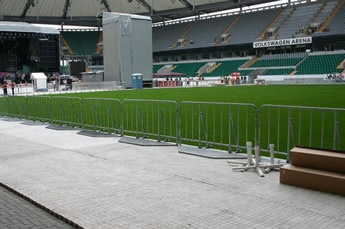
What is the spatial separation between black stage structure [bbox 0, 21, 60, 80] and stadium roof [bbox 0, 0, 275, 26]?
1363 cm

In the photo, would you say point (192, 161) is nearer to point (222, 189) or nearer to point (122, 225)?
point (222, 189)

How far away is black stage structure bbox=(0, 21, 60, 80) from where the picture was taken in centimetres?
5704

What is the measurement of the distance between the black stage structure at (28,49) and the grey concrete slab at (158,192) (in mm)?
51198

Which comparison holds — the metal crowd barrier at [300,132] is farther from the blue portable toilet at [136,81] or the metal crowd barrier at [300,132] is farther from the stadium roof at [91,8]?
the stadium roof at [91,8]

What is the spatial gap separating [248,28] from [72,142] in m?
61.1

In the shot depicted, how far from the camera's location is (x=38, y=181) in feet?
23.8

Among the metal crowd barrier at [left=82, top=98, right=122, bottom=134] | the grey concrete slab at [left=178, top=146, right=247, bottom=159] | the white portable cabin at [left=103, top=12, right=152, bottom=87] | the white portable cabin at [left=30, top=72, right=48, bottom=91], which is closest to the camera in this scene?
the grey concrete slab at [left=178, top=146, right=247, bottom=159]

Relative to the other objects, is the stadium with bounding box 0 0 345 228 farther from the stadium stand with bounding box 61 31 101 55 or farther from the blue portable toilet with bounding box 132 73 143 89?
the stadium stand with bounding box 61 31 101 55

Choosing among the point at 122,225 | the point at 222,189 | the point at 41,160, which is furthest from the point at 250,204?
the point at 41,160

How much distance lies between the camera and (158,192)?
6.31 metres

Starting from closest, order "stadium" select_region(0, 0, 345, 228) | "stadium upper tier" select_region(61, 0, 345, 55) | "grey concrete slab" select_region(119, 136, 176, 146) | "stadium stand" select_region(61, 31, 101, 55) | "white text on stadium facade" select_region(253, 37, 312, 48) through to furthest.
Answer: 1. "stadium" select_region(0, 0, 345, 228)
2. "grey concrete slab" select_region(119, 136, 176, 146)
3. "white text on stadium facade" select_region(253, 37, 312, 48)
4. "stadium upper tier" select_region(61, 0, 345, 55)
5. "stadium stand" select_region(61, 31, 101, 55)

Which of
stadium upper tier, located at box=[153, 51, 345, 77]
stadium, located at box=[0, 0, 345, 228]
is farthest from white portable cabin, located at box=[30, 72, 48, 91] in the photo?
stadium upper tier, located at box=[153, 51, 345, 77]

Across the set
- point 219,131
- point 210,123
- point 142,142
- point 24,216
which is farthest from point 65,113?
point 24,216

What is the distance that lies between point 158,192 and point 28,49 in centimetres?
5826
